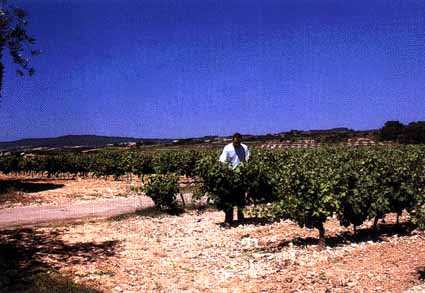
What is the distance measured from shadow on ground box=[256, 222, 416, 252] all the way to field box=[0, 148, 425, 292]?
0.9 inches

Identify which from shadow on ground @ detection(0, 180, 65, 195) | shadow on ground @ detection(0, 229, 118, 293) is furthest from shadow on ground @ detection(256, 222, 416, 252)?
shadow on ground @ detection(0, 180, 65, 195)

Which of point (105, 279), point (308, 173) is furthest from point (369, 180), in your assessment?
point (105, 279)

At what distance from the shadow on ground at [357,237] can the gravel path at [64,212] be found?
24.2 feet

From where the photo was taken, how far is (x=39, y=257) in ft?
31.0

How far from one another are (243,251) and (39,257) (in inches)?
168

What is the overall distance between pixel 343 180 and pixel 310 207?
1059mm

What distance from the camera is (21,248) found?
10.3 metres

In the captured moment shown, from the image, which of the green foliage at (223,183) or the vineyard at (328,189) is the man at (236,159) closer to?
the green foliage at (223,183)

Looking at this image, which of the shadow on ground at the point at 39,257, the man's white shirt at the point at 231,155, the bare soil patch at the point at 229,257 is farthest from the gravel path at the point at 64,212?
the man's white shirt at the point at 231,155

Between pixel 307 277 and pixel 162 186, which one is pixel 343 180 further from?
pixel 162 186

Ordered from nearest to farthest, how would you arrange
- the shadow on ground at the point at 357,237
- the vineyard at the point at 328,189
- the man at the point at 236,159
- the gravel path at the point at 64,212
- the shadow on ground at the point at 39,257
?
1. the shadow on ground at the point at 39,257
2. the vineyard at the point at 328,189
3. the shadow on ground at the point at 357,237
4. the man at the point at 236,159
5. the gravel path at the point at 64,212

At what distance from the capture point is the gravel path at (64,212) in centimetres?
1450

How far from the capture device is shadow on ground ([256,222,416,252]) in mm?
9992

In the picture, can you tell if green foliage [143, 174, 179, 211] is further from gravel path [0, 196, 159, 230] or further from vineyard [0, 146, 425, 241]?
vineyard [0, 146, 425, 241]
